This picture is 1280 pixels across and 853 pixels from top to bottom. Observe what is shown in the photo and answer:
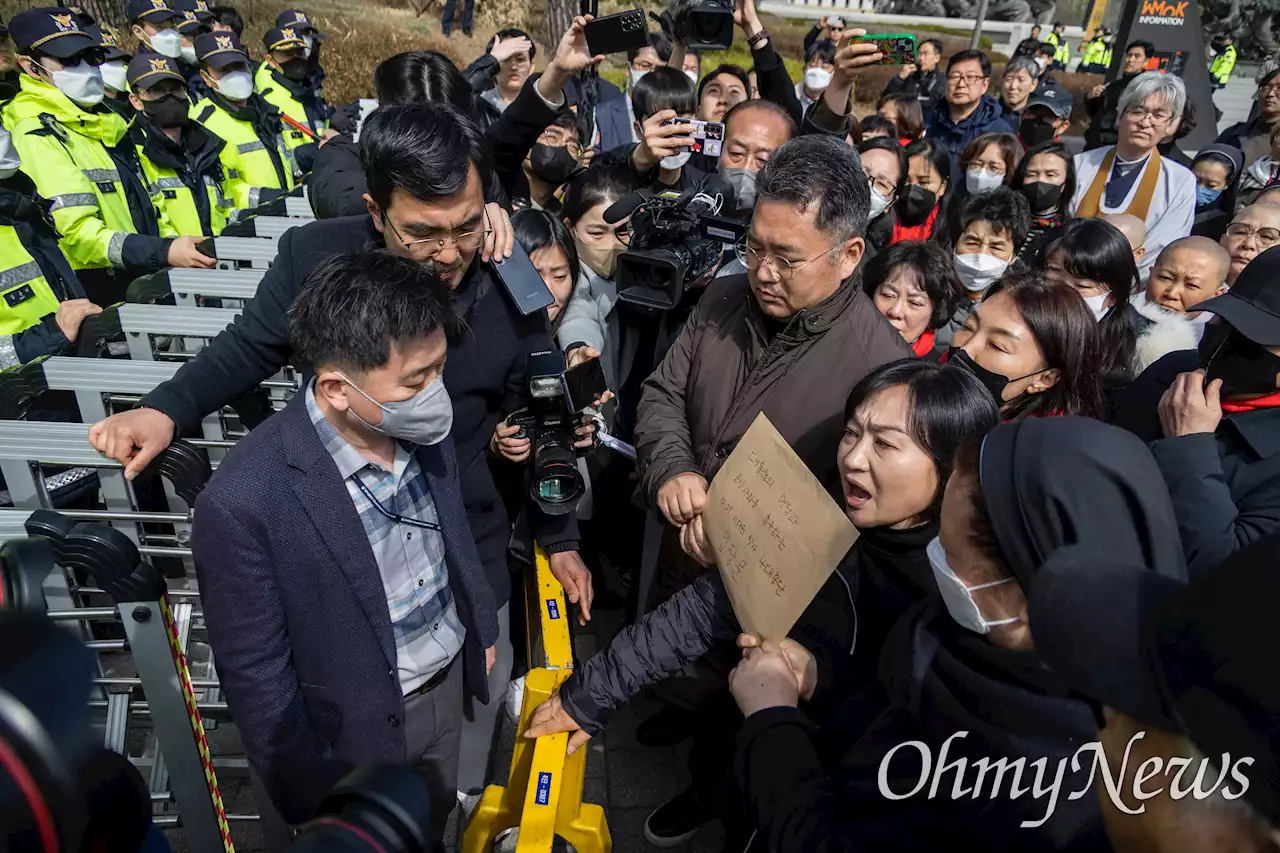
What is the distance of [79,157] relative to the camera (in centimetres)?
394

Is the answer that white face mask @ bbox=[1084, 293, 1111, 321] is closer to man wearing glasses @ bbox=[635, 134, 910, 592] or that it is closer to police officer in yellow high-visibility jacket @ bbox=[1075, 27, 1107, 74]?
man wearing glasses @ bbox=[635, 134, 910, 592]

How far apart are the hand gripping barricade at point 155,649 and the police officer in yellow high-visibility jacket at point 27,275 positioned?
5.93 feet

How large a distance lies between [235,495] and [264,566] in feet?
0.52

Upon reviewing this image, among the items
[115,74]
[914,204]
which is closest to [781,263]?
[914,204]

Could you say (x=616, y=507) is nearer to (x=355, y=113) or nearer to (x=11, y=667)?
(x=11, y=667)

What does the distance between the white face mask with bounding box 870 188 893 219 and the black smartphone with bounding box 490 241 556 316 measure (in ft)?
7.15

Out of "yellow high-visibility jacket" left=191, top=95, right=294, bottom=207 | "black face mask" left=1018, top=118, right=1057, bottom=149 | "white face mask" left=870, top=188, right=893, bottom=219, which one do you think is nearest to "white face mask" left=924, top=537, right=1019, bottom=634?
"white face mask" left=870, top=188, right=893, bottom=219

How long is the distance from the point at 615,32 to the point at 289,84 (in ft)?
22.0

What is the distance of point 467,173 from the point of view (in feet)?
6.26

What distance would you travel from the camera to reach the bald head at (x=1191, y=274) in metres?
3.18

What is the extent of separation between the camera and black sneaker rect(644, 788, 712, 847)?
Result: 255cm

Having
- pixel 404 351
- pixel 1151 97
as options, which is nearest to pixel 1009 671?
pixel 404 351

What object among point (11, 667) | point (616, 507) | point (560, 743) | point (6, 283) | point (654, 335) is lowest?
point (616, 507)

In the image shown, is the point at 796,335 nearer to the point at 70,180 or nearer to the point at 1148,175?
the point at 70,180
